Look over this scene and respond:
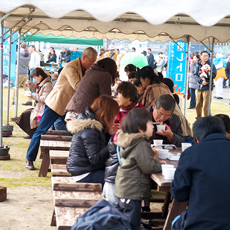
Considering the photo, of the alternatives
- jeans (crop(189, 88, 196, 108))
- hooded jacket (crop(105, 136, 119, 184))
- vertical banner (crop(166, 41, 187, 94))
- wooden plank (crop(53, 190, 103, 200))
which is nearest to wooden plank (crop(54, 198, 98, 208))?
wooden plank (crop(53, 190, 103, 200))

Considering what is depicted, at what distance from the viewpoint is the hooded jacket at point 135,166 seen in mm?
2709

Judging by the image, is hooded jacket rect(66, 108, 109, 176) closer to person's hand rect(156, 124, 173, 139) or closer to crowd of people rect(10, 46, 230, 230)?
crowd of people rect(10, 46, 230, 230)

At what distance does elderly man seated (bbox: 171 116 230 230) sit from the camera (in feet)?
6.88

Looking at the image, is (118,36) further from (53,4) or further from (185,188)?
(185,188)

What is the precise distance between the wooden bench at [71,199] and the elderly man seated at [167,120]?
3.29ft

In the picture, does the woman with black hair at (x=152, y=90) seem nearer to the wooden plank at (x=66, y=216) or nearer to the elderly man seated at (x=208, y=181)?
the wooden plank at (x=66, y=216)

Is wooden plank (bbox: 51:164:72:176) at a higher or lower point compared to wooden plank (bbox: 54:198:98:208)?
lower

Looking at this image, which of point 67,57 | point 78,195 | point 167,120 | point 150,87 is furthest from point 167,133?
point 67,57

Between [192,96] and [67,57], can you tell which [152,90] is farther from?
[67,57]

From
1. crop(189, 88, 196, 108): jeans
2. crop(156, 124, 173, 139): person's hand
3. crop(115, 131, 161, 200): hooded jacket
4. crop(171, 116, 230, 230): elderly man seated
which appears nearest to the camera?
crop(171, 116, 230, 230): elderly man seated

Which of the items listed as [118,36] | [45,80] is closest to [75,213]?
[45,80]

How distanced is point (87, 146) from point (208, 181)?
1371 millimetres

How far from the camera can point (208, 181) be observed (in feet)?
6.91

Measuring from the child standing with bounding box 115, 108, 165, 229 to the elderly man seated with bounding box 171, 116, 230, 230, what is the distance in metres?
0.50
